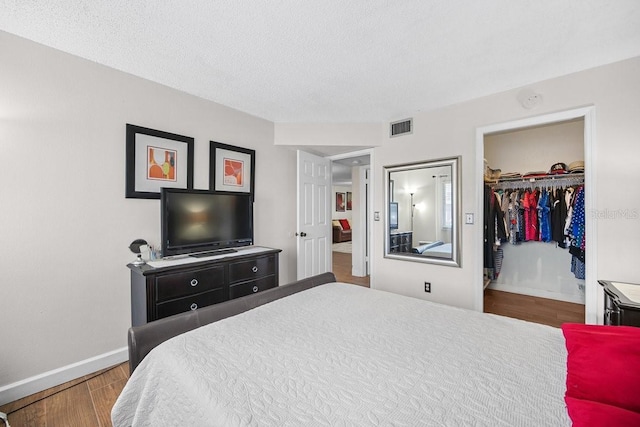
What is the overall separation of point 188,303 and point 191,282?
6.5 inches

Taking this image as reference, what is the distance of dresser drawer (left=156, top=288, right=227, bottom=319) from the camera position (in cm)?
206

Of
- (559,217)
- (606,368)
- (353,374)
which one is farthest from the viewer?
(559,217)

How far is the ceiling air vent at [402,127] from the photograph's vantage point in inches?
131

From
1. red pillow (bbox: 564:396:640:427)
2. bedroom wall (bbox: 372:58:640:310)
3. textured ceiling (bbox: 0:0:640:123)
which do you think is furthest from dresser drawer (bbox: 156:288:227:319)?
red pillow (bbox: 564:396:640:427)

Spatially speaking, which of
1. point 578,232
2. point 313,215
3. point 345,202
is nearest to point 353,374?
point 313,215

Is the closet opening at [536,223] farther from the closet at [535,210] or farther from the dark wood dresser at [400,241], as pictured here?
the dark wood dresser at [400,241]

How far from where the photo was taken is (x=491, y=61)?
7.07 feet

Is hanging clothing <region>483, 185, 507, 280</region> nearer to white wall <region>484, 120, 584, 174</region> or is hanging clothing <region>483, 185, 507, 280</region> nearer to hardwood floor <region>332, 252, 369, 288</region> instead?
white wall <region>484, 120, 584, 174</region>

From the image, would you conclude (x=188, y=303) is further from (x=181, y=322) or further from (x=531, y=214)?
(x=531, y=214)

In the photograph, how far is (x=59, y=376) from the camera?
6.57ft

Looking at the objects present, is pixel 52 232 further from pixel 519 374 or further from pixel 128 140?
pixel 519 374

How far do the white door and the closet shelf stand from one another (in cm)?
255

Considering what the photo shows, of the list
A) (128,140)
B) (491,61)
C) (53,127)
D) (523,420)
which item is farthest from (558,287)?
(53,127)

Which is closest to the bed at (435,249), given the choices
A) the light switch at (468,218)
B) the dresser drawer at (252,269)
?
the light switch at (468,218)
